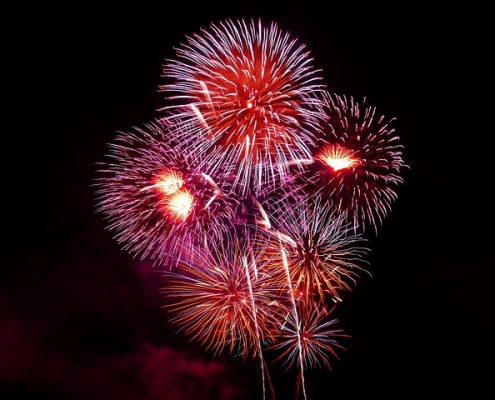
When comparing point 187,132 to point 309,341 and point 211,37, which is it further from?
point 309,341

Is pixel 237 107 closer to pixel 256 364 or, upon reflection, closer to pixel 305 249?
pixel 305 249

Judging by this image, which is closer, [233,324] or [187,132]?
[187,132]

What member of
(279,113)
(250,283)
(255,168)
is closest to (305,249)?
(250,283)

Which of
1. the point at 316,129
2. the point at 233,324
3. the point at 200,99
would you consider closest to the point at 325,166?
the point at 316,129

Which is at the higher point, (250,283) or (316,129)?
(316,129)

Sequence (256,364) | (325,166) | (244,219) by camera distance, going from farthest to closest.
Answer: (256,364) < (244,219) < (325,166)

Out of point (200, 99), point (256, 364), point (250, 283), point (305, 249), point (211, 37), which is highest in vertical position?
point (211, 37)

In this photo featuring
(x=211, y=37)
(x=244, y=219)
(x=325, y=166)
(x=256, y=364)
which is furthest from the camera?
(x=256, y=364)

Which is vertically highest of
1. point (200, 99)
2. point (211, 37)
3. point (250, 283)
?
point (211, 37)

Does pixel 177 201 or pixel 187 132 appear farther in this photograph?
pixel 177 201
